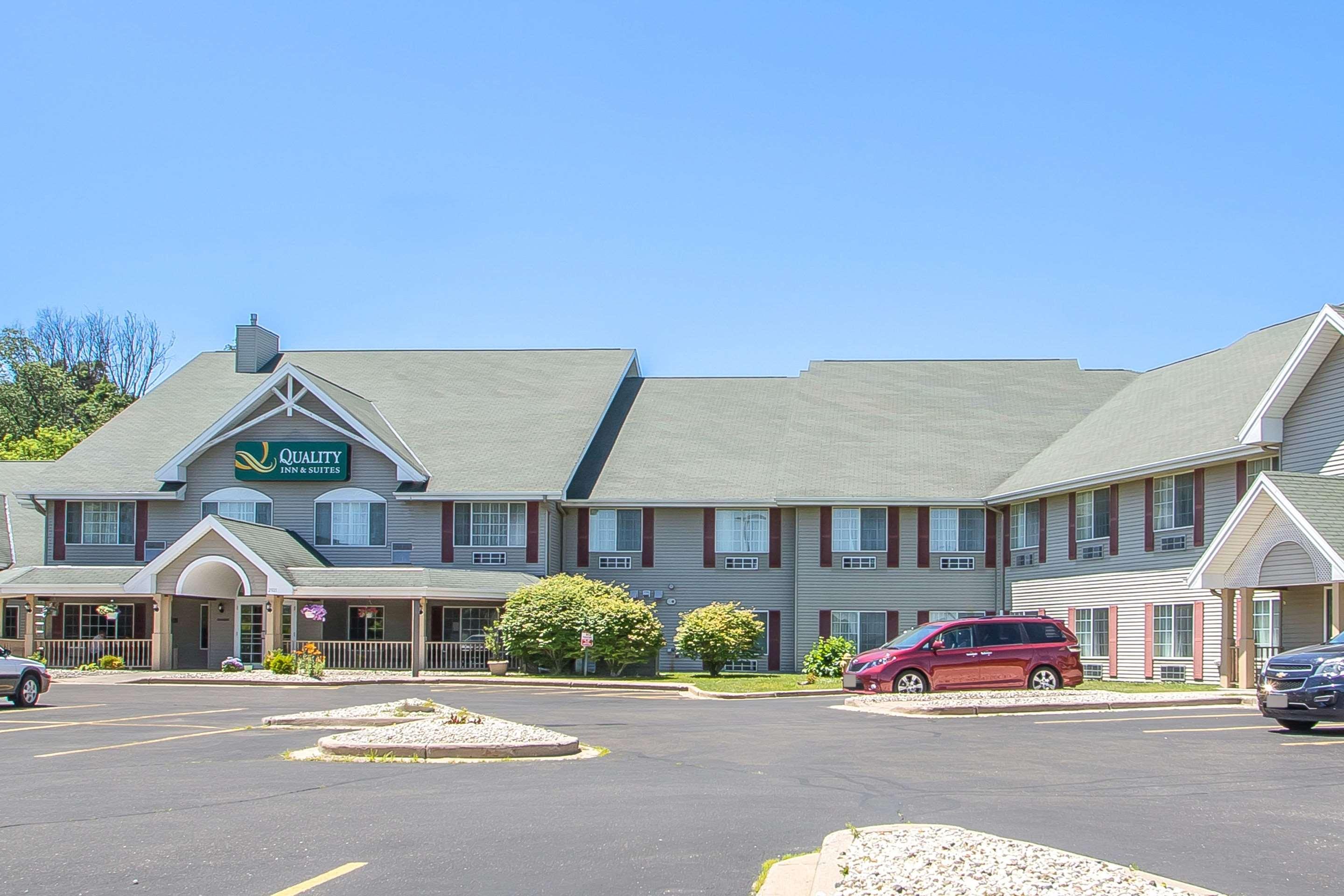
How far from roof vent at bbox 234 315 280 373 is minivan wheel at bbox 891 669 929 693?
31.8m

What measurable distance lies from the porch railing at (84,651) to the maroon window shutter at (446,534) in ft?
29.3

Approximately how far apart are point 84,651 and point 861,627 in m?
23.3

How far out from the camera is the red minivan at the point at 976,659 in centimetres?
2688

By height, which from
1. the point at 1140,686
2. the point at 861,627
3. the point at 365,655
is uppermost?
the point at 861,627

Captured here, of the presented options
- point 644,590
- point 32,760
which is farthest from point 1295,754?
point 644,590

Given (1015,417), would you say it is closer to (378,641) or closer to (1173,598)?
(1173,598)

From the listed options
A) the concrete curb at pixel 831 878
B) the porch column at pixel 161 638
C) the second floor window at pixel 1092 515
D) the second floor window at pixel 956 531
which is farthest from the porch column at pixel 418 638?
the concrete curb at pixel 831 878

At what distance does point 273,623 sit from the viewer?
1506 inches

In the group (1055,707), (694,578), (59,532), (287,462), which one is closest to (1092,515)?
(694,578)

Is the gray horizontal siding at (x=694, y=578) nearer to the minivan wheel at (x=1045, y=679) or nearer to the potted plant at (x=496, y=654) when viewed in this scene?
the potted plant at (x=496, y=654)

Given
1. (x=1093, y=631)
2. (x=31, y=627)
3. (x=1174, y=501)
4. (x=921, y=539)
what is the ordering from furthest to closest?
(x=921, y=539)
(x=31, y=627)
(x=1093, y=631)
(x=1174, y=501)

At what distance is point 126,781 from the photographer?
45.9ft

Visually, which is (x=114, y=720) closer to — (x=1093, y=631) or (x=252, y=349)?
(x=1093, y=631)

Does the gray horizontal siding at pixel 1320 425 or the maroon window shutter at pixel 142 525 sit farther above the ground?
the gray horizontal siding at pixel 1320 425
